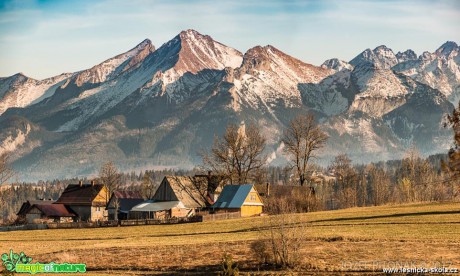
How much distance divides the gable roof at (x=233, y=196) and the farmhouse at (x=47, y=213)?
39144 millimetres

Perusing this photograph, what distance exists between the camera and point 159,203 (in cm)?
14188

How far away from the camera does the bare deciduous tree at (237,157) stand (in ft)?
440

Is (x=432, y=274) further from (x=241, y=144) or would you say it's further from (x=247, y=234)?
(x=241, y=144)

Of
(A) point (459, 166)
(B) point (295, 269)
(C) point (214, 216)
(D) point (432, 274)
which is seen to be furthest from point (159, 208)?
(D) point (432, 274)

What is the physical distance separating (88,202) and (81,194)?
13.6 feet

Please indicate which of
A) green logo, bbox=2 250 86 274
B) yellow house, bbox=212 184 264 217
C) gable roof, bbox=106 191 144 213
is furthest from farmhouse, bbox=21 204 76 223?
green logo, bbox=2 250 86 274

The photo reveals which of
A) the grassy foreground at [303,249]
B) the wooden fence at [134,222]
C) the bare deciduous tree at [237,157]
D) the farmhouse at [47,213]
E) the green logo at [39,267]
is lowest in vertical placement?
the green logo at [39,267]

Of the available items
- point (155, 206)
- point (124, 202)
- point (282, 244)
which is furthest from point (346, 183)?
point (282, 244)

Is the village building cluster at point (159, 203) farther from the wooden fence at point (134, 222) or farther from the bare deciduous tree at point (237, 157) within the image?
the wooden fence at point (134, 222)

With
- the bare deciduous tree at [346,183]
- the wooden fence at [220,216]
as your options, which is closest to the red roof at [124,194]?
the wooden fence at [220,216]

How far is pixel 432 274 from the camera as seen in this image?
1976 inches

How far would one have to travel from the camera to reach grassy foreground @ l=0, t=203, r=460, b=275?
2267 inches

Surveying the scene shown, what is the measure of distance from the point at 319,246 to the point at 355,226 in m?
18.2

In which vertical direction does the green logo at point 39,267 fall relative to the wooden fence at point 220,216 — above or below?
below
